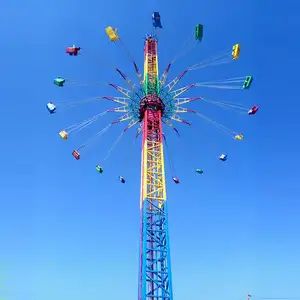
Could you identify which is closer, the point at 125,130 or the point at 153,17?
the point at 153,17

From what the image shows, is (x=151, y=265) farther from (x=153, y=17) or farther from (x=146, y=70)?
(x=153, y=17)

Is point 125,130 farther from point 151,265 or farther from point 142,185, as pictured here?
point 151,265

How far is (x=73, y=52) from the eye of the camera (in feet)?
122

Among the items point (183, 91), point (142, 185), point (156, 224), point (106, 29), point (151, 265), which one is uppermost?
point (106, 29)

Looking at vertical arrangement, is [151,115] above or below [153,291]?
above

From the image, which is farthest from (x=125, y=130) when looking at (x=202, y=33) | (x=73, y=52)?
(x=202, y=33)

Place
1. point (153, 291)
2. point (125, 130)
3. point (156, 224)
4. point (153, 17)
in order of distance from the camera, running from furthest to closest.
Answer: point (125, 130) → point (153, 17) → point (156, 224) → point (153, 291)

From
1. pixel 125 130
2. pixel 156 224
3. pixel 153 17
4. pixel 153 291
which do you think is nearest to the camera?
pixel 153 291

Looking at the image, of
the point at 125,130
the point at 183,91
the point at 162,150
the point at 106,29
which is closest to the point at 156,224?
the point at 162,150

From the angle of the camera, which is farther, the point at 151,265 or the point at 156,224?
the point at 156,224

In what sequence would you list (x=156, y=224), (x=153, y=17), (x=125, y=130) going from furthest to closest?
1. (x=125, y=130)
2. (x=153, y=17)
3. (x=156, y=224)

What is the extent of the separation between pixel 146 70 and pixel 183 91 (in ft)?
16.8

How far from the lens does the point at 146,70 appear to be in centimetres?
4197

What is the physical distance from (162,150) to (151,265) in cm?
1138
